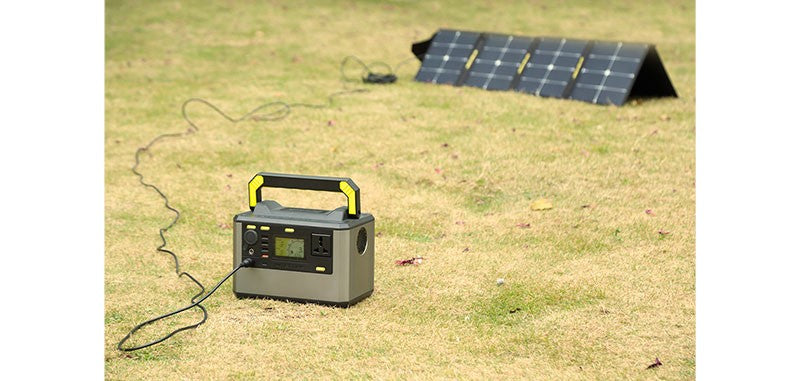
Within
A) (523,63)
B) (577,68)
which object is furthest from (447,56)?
(577,68)

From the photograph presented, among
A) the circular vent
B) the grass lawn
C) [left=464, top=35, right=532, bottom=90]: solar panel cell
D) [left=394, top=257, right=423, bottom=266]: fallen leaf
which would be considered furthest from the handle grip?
[left=464, top=35, right=532, bottom=90]: solar panel cell

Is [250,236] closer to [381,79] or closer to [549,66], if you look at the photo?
[549,66]

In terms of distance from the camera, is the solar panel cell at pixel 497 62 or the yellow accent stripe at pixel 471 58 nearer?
the solar panel cell at pixel 497 62

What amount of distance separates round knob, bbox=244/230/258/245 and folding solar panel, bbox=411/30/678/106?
20.0 feet

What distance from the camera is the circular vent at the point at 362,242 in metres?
4.62

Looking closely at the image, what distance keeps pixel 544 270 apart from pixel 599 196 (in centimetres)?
176

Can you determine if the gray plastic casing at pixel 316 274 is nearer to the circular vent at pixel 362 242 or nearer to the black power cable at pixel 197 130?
the circular vent at pixel 362 242

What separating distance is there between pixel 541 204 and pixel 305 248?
2.60m

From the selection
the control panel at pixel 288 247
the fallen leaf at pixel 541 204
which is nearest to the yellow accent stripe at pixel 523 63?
the fallen leaf at pixel 541 204

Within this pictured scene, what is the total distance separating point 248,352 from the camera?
411cm

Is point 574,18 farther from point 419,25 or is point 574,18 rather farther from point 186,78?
point 186,78

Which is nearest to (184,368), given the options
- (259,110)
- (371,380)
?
(371,380)

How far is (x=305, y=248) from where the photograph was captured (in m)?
4.59

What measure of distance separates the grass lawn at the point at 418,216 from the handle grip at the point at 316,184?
54 cm
